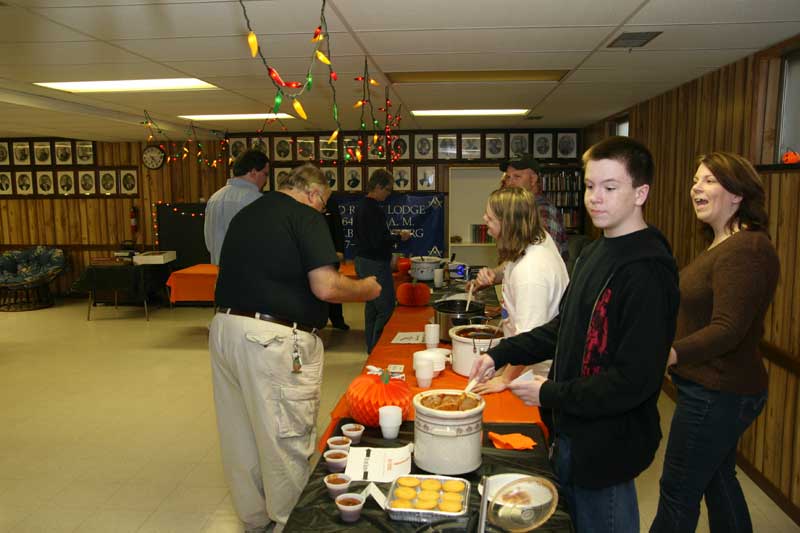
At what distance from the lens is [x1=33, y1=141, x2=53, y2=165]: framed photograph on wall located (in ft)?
30.6

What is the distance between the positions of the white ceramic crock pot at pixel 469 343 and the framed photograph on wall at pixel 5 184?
964 centimetres

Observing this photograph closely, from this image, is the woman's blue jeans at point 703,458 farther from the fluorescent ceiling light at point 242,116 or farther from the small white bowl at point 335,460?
the fluorescent ceiling light at point 242,116

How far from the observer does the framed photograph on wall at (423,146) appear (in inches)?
343

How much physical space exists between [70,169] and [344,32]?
7.94 meters

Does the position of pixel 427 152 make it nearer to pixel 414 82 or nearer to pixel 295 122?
pixel 295 122

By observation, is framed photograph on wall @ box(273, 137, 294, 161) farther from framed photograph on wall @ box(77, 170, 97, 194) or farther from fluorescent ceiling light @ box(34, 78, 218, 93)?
fluorescent ceiling light @ box(34, 78, 218, 93)

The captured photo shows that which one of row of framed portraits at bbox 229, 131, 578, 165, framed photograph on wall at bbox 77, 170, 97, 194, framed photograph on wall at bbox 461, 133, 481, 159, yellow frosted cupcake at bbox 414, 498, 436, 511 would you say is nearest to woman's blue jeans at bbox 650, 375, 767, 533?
yellow frosted cupcake at bbox 414, 498, 436, 511

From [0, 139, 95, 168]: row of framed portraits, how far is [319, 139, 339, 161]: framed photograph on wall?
3680mm

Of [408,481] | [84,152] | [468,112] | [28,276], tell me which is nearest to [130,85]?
[468,112]

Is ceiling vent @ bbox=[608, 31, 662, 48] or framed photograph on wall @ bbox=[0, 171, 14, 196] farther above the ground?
ceiling vent @ bbox=[608, 31, 662, 48]

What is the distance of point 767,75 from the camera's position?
12.1ft

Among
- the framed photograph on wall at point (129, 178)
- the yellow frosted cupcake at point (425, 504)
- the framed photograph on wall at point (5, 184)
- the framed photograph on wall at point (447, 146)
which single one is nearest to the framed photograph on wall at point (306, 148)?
the framed photograph on wall at point (447, 146)

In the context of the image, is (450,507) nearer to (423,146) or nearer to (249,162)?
(249,162)

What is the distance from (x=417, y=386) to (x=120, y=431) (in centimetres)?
289
